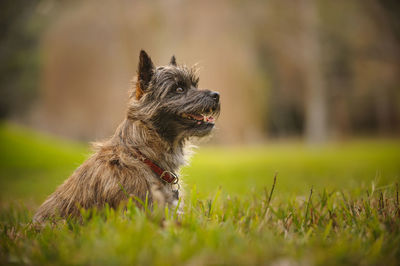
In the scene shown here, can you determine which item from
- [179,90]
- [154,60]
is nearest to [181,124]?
[179,90]

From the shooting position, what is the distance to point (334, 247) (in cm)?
199

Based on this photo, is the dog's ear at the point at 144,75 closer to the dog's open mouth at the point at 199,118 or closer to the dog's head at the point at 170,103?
the dog's head at the point at 170,103

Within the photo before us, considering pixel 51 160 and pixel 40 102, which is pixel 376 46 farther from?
pixel 40 102

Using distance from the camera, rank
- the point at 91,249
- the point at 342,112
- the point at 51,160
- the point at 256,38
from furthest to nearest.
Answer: the point at 342,112 → the point at 256,38 → the point at 51,160 → the point at 91,249

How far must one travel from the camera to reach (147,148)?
337 centimetres

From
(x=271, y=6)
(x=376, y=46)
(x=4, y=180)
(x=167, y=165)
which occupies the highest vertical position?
(x=271, y=6)

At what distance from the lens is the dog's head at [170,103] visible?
12.1 feet

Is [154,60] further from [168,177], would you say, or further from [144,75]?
[168,177]

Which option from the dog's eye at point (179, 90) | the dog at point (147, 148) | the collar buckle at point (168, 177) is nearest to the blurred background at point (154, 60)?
the dog's eye at point (179, 90)

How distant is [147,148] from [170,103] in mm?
774

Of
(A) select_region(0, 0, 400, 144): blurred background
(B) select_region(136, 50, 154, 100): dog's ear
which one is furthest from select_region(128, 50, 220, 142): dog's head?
(A) select_region(0, 0, 400, 144): blurred background

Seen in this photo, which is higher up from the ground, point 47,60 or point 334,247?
point 47,60

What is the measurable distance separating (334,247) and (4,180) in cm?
1384

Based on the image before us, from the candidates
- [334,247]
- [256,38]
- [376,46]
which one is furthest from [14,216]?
[256,38]
